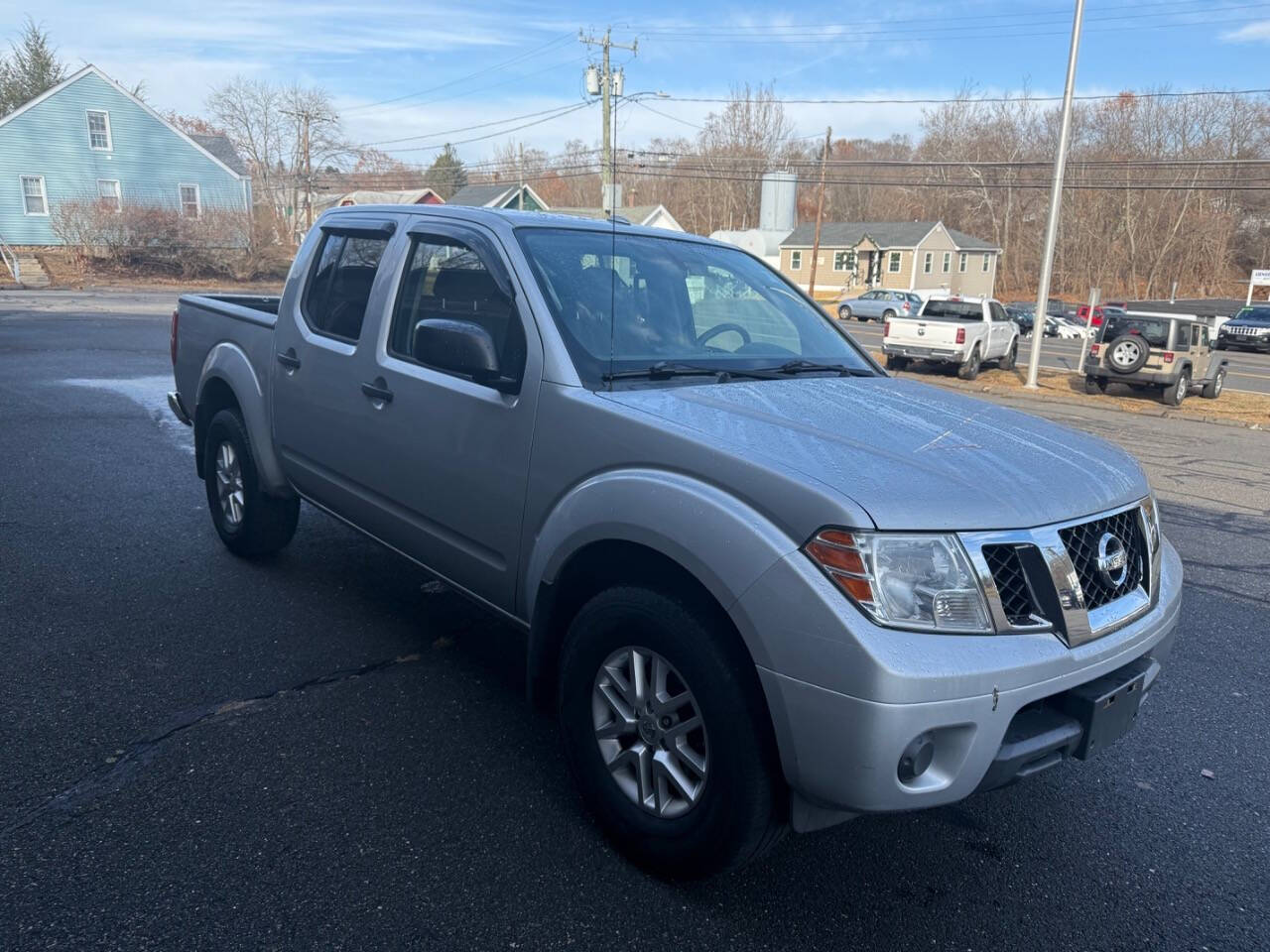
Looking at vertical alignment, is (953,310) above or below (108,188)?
below

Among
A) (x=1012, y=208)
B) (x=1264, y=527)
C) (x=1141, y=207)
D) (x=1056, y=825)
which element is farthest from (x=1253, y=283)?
(x=1056, y=825)

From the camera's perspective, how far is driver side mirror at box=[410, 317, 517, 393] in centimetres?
310

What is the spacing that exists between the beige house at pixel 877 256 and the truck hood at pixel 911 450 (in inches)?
2408

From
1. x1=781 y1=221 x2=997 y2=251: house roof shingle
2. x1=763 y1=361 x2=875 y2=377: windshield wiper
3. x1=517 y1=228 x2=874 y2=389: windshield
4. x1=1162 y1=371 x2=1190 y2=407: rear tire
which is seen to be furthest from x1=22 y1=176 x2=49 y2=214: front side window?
x1=763 y1=361 x2=875 y2=377: windshield wiper

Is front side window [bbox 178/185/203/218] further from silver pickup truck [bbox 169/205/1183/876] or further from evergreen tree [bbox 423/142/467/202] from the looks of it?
silver pickup truck [bbox 169/205/1183/876]

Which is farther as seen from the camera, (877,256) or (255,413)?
(877,256)

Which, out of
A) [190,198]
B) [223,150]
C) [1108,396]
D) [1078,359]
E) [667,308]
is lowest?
[1078,359]

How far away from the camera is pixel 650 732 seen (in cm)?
269

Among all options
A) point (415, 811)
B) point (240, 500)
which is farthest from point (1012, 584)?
point (240, 500)

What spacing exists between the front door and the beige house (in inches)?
2388

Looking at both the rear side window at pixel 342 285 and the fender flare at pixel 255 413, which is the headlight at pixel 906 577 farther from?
the fender flare at pixel 255 413

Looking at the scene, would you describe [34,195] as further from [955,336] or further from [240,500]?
[240,500]

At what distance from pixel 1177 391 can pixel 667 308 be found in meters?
16.2

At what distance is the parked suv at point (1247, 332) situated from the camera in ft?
114
